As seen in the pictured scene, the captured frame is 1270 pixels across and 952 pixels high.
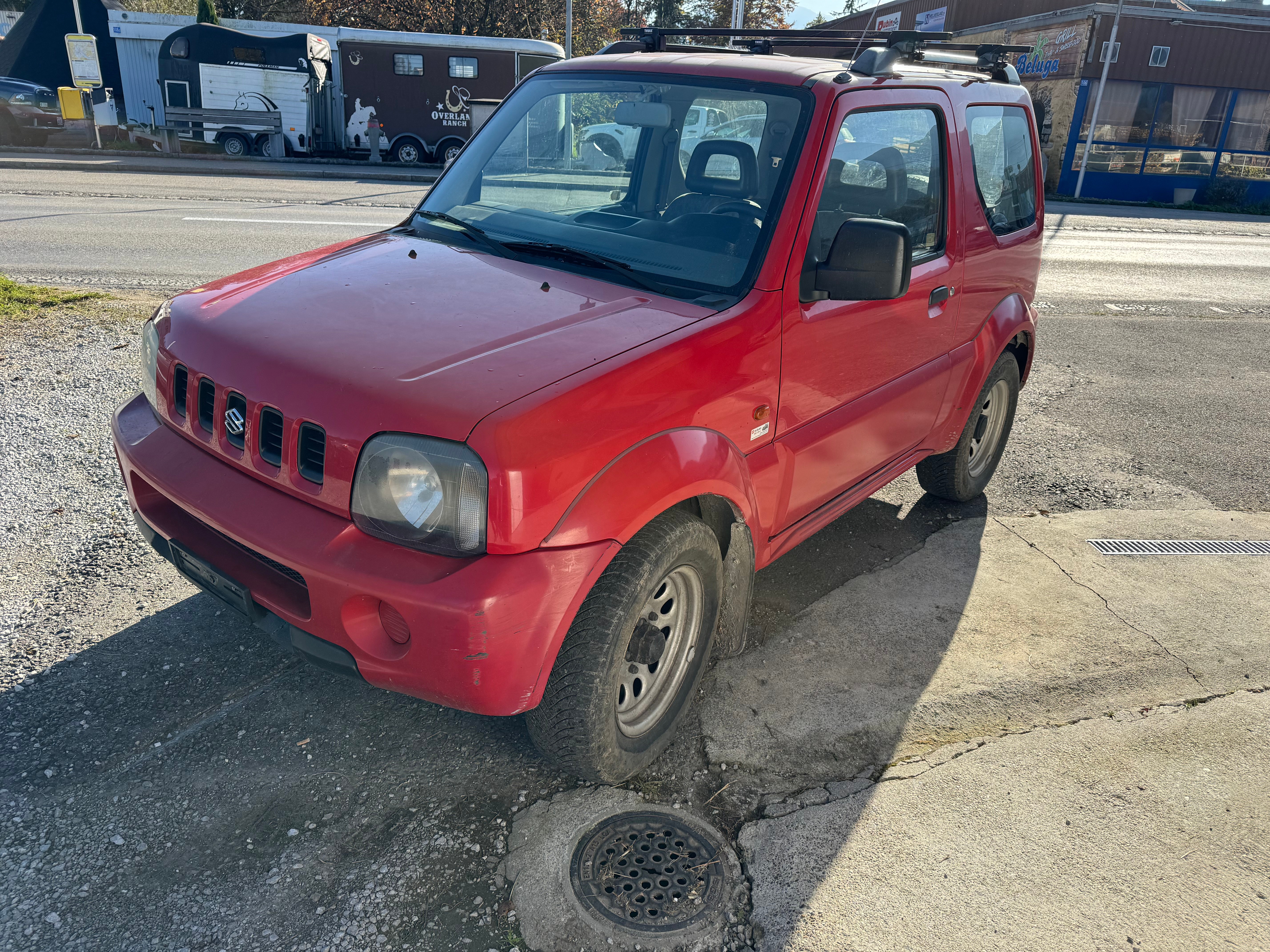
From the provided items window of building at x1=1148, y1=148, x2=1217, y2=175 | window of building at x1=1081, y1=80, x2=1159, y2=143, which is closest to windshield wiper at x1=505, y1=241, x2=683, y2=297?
window of building at x1=1148, y1=148, x2=1217, y2=175

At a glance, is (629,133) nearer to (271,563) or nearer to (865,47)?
(865,47)

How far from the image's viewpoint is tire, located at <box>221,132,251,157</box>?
22531mm

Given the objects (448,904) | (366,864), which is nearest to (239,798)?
(366,864)

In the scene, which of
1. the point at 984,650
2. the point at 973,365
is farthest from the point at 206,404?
the point at 973,365

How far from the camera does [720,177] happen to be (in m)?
3.14

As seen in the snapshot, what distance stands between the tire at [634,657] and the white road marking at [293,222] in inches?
416

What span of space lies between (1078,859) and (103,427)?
196 inches

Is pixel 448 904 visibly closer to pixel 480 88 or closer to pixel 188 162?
pixel 188 162

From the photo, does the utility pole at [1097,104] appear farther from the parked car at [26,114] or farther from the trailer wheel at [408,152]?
the parked car at [26,114]

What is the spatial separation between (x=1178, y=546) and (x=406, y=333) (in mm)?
4051

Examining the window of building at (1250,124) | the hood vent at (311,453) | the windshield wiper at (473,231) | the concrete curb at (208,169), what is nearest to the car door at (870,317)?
the windshield wiper at (473,231)

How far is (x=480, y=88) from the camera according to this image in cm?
2362

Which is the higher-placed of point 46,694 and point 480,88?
point 480,88


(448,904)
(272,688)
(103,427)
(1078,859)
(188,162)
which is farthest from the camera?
(188,162)
